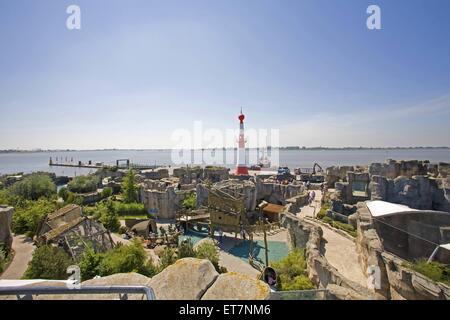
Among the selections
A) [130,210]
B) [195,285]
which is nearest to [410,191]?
[195,285]

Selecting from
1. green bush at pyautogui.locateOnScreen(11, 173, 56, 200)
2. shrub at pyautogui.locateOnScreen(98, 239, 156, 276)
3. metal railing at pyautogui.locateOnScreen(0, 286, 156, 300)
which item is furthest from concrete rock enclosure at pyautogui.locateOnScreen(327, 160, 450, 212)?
green bush at pyautogui.locateOnScreen(11, 173, 56, 200)

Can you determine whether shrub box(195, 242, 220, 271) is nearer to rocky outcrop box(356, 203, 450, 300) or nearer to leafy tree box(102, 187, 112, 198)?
rocky outcrop box(356, 203, 450, 300)

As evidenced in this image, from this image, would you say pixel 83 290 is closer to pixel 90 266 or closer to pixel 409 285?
pixel 409 285

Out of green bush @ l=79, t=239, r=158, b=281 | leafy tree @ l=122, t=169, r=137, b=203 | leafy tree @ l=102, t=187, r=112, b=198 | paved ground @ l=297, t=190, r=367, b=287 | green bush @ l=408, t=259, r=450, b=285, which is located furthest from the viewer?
leafy tree @ l=102, t=187, r=112, b=198

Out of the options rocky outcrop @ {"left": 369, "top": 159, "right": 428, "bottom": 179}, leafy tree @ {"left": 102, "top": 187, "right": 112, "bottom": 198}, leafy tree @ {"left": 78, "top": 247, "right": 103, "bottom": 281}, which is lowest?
leafy tree @ {"left": 102, "top": 187, "right": 112, "bottom": 198}

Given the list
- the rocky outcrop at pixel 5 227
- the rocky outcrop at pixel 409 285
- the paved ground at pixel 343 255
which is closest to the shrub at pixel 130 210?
the rocky outcrop at pixel 5 227
